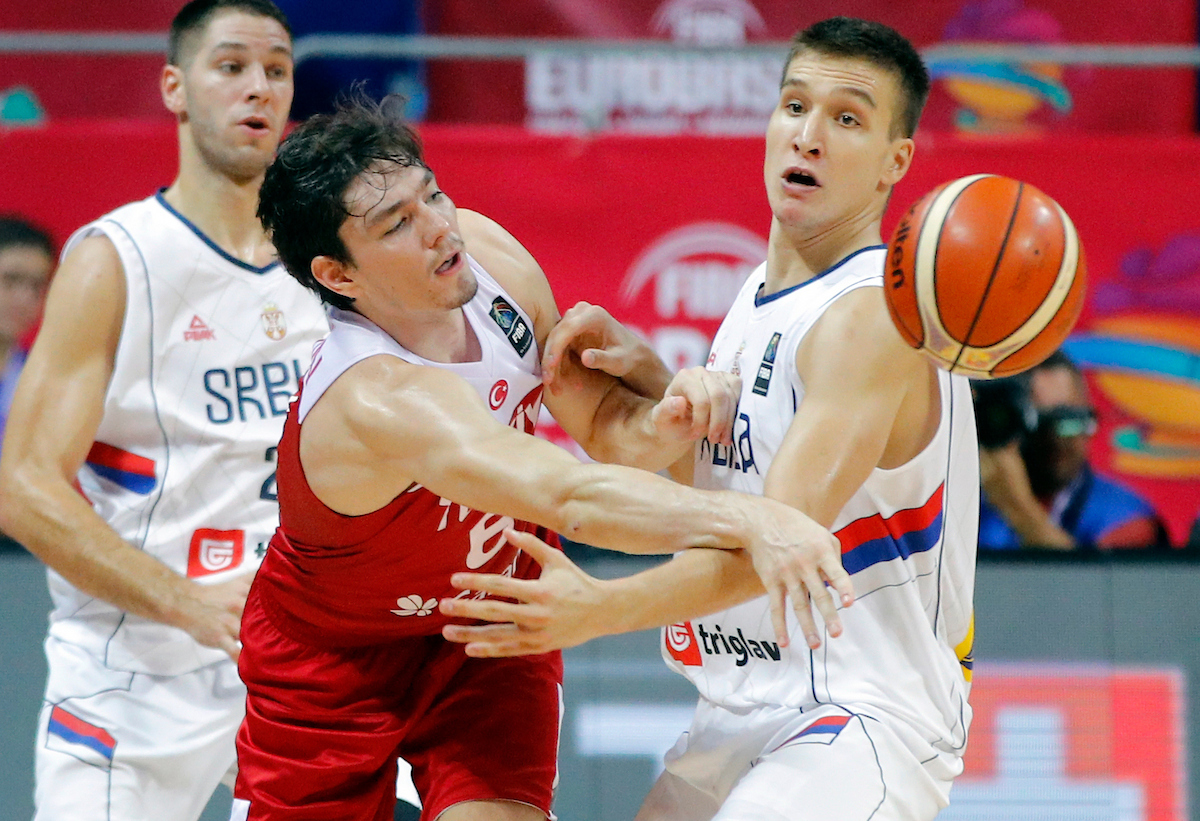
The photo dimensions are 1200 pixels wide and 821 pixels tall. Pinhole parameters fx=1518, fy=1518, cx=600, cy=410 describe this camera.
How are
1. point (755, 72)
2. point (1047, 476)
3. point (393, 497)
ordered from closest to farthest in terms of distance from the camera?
point (393, 497)
point (1047, 476)
point (755, 72)

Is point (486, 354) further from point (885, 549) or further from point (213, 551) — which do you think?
point (213, 551)

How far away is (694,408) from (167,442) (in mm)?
2013

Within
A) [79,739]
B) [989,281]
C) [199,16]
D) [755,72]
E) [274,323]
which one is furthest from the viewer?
[755,72]

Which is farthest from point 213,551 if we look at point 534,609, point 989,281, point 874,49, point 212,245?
point 989,281

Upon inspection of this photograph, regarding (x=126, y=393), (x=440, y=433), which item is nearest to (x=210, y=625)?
(x=126, y=393)

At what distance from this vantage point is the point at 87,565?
4492 millimetres

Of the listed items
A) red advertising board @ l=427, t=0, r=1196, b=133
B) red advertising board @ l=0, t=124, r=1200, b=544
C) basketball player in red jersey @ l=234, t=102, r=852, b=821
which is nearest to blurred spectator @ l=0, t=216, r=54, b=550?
red advertising board @ l=0, t=124, r=1200, b=544

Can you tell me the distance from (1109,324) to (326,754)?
4.50m

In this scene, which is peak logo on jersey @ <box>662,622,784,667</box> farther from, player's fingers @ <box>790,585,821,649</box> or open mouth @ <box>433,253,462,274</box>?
open mouth @ <box>433,253,462,274</box>

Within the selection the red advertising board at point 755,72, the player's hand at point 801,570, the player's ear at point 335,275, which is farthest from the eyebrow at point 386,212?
the red advertising board at point 755,72

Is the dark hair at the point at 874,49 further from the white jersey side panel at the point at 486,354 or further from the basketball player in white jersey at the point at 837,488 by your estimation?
the white jersey side panel at the point at 486,354

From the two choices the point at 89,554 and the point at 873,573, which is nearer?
the point at 873,573

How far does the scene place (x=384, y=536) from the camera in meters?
3.55

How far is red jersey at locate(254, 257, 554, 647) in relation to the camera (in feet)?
11.6
